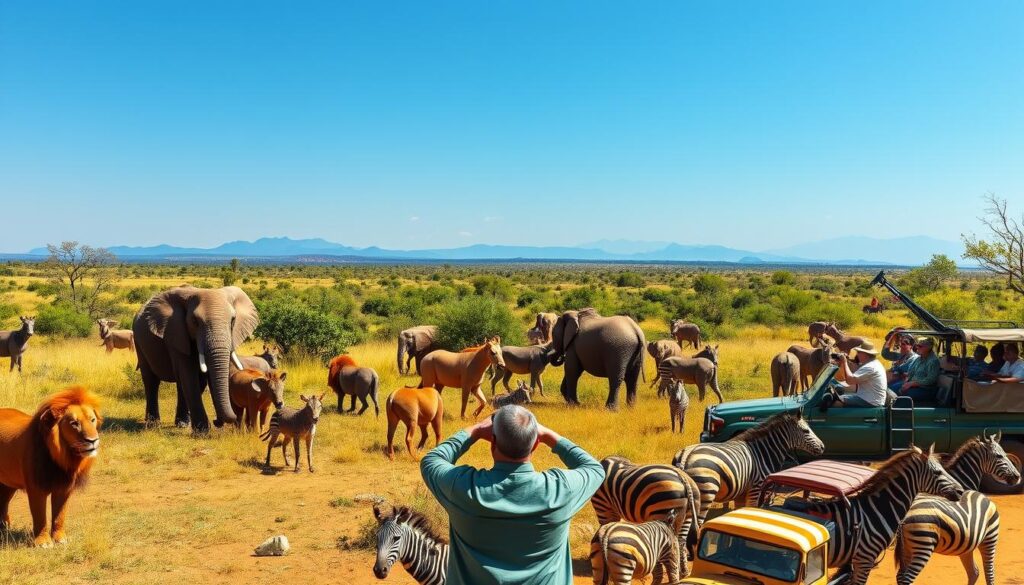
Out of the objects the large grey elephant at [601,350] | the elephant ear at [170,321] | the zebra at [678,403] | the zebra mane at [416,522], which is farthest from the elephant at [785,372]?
the zebra mane at [416,522]

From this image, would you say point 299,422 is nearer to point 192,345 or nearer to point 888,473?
point 192,345

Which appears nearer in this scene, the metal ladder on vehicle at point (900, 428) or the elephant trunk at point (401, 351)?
the metal ladder on vehicle at point (900, 428)

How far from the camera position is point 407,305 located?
37.4 m

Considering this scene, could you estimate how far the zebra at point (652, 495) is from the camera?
6.86 metres

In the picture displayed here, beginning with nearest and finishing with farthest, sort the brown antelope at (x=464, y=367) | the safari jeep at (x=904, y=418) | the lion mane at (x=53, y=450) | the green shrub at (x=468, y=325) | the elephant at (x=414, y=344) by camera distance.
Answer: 1. the lion mane at (x=53, y=450)
2. the safari jeep at (x=904, y=418)
3. the brown antelope at (x=464, y=367)
4. the elephant at (x=414, y=344)
5. the green shrub at (x=468, y=325)

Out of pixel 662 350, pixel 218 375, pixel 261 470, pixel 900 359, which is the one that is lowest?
pixel 261 470

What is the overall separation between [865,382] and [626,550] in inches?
214

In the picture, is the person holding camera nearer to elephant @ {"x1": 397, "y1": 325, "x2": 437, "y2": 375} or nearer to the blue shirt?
the blue shirt

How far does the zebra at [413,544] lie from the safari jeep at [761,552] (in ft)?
5.90

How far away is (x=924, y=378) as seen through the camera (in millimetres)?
10984

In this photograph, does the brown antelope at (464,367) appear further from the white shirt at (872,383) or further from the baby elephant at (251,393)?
the white shirt at (872,383)

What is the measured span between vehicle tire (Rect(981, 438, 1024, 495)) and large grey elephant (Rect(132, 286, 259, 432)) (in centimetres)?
1177

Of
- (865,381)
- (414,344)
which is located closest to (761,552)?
(865,381)

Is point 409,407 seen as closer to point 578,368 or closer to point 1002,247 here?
point 578,368
